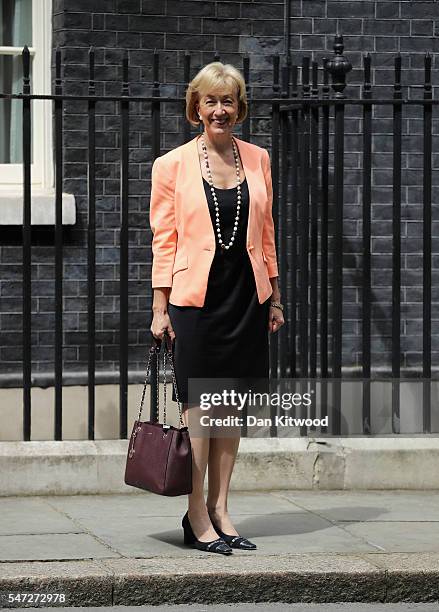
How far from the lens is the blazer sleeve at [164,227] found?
625cm

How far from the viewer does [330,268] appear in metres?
9.26

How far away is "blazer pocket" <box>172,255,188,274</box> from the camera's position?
6211mm

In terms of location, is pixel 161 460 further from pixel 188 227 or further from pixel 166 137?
pixel 166 137

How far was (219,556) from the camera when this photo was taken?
20.2 ft

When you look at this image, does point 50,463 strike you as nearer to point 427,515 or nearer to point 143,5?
point 427,515

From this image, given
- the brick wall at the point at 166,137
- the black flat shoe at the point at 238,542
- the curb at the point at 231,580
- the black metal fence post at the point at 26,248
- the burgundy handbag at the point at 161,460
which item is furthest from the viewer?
the brick wall at the point at 166,137

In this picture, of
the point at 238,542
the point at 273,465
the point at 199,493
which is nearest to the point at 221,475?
the point at 199,493

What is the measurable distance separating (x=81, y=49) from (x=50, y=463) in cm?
269

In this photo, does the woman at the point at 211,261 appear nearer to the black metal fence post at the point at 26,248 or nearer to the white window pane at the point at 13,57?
the black metal fence post at the point at 26,248

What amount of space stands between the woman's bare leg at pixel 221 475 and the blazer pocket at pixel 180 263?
28.8 inches

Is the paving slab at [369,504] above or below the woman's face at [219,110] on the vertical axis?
below

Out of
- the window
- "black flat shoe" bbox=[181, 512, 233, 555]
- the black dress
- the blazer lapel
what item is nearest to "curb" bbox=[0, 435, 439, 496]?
"black flat shoe" bbox=[181, 512, 233, 555]

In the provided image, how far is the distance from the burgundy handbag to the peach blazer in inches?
17.2

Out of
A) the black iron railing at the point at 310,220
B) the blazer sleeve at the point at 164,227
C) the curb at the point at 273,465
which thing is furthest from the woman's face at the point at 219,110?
the curb at the point at 273,465
